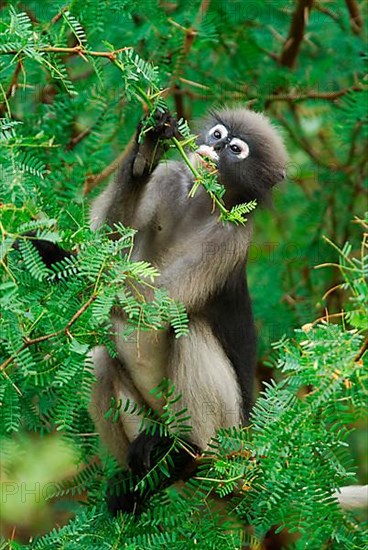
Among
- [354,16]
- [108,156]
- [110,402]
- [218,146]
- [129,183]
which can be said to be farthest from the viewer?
[354,16]

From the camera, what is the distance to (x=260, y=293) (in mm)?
7133

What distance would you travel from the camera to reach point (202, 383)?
17.8 feet

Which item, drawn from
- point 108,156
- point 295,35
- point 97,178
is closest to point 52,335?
point 97,178

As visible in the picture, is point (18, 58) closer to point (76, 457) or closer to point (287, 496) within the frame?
point (287, 496)

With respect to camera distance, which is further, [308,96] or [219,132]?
[308,96]

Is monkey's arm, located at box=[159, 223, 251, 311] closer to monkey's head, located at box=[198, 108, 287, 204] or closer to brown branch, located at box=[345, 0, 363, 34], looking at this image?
monkey's head, located at box=[198, 108, 287, 204]

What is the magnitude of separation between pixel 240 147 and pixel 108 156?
131 cm

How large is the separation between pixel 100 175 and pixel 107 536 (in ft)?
7.65

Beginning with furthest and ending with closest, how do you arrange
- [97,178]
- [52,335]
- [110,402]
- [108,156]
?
[108,156], [97,178], [110,402], [52,335]

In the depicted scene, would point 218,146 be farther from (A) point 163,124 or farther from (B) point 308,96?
(B) point 308,96

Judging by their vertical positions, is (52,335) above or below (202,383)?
above

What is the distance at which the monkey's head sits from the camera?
218 inches

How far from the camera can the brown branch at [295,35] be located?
23.8 ft

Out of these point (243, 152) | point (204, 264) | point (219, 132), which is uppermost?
point (219, 132)
